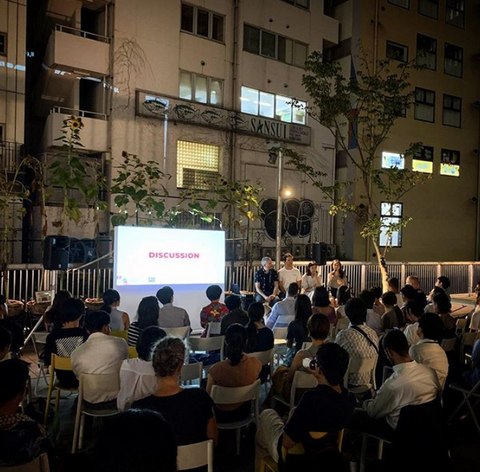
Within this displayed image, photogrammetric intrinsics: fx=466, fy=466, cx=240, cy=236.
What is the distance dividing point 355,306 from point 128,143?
440 inches

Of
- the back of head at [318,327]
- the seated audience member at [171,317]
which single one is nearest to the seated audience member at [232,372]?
the back of head at [318,327]

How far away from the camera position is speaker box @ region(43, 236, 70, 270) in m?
7.68

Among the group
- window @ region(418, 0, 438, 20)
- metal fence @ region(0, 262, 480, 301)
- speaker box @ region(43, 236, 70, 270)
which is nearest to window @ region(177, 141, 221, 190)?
metal fence @ region(0, 262, 480, 301)

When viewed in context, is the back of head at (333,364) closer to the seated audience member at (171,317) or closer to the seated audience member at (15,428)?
the seated audience member at (15,428)

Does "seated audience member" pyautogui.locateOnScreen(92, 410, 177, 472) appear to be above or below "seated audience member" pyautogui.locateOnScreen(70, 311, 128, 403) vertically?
above

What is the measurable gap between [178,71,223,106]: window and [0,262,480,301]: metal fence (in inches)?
268

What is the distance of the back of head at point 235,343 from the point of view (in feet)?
12.7

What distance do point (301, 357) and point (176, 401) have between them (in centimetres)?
170

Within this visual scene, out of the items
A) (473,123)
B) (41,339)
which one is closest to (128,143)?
(41,339)

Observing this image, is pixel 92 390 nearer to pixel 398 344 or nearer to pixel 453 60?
pixel 398 344

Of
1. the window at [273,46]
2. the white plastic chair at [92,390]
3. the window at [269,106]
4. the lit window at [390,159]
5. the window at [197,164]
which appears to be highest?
the window at [273,46]

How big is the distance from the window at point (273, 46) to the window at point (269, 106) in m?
1.45

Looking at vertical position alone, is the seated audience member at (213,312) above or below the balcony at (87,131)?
below

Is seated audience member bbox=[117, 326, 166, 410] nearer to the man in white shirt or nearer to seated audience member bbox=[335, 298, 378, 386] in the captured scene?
seated audience member bbox=[335, 298, 378, 386]
